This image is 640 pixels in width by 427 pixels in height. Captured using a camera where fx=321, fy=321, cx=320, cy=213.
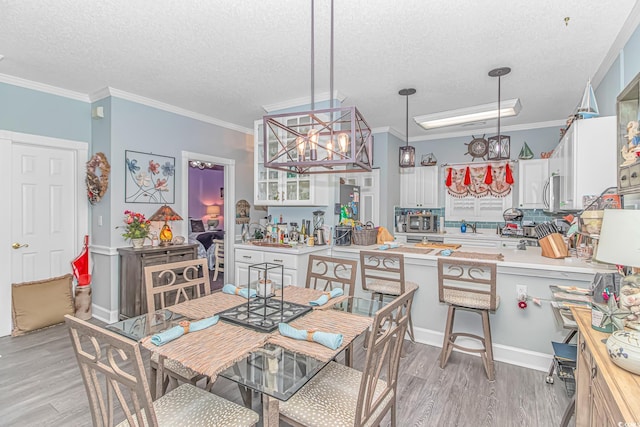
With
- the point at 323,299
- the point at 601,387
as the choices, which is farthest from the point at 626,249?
the point at 323,299

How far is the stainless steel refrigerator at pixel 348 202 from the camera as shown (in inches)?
164

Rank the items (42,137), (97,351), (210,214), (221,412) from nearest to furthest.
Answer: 1. (97,351)
2. (221,412)
3. (42,137)
4. (210,214)

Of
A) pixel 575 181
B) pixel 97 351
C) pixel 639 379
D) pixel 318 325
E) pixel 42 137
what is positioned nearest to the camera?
pixel 639 379

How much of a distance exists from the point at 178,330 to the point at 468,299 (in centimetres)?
223

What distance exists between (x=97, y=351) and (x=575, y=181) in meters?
3.44

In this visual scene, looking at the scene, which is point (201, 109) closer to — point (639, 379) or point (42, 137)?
point (42, 137)

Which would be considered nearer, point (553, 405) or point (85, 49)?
point (553, 405)

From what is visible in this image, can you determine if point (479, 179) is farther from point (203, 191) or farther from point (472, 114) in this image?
point (203, 191)

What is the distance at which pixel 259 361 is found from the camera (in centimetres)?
149

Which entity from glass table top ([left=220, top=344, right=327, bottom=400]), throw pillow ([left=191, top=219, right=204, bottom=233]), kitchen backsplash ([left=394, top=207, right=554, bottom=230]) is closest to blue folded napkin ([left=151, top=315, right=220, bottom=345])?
glass table top ([left=220, top=344, right=327, bottom=400])

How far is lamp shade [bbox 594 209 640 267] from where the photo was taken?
1336mm

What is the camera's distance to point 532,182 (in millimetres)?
4969

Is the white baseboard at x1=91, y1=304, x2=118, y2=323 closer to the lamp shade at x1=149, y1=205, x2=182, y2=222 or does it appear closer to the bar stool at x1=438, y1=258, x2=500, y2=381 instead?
the lamp shade at x1=149, y1=205, x2=182, y2=222

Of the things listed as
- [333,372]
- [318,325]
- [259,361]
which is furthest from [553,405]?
[259,361]
